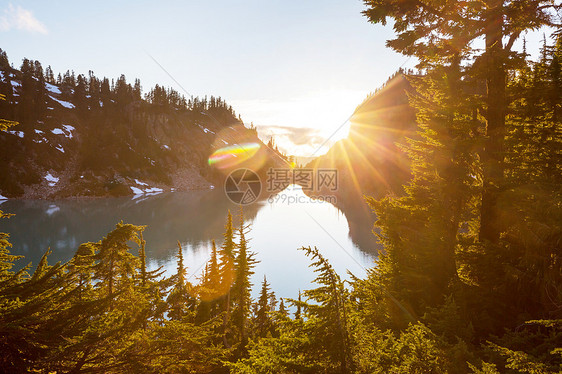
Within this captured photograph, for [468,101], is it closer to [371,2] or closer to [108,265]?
[371,2]

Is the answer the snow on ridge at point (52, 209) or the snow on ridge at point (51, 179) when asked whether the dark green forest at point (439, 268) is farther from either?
the snow on ridge at point (51, 179)

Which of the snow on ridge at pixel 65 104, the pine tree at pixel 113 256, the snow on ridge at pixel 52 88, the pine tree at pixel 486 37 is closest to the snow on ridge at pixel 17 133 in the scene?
the snow on ridge at pixel 65 104

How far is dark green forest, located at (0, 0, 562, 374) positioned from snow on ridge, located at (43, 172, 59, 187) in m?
144

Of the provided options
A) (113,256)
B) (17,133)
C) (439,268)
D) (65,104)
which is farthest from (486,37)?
(65,104)

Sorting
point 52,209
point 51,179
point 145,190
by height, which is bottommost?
point 52,209

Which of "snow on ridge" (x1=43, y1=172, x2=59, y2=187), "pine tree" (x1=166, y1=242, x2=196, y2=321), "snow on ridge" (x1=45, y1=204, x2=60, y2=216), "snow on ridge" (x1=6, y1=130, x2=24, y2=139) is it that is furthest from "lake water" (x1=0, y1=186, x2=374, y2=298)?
"snow on ridge" (x1=6, y1=130, x2=24, y2=139)

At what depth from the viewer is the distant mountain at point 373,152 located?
103875mm

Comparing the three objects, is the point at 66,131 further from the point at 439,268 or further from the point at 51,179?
the point at 439,268

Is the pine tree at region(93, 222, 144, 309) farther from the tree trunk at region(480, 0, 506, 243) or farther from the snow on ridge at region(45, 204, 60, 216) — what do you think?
the snow on ridge at region(45, 204, 60, 216)

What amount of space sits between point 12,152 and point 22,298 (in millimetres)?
158442

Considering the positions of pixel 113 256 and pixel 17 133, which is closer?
pixel 113 256

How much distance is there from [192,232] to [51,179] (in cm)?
9588

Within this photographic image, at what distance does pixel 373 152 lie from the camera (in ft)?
426

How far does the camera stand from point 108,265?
12.2 m
